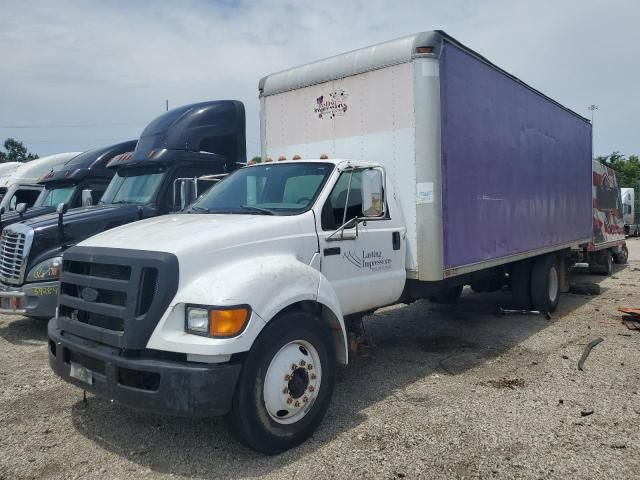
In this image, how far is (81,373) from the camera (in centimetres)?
378

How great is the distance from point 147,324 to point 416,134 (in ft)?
10.4

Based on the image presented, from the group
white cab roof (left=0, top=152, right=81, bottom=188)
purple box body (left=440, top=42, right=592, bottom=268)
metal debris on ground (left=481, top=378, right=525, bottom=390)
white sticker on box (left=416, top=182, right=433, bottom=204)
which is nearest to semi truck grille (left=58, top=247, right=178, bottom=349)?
white sticker on box (left=416, top=182, right=433, bottom=204)

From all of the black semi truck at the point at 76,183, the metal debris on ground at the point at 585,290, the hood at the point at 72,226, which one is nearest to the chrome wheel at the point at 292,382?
the hood at the point at 72,226

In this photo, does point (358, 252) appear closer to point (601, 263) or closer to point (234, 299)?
point (234, 299)

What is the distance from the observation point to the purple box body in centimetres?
564

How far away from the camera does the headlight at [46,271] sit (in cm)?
705

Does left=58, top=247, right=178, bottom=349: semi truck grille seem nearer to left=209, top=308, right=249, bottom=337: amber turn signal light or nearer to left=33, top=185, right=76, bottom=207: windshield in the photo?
left=209, top=308, right=249, bottom=337: amber turn signal light

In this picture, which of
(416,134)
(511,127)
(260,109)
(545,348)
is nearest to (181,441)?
(416,134)

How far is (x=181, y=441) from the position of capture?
4.08 meters

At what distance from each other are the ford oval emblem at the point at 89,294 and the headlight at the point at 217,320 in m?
0.81

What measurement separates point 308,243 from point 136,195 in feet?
15.9

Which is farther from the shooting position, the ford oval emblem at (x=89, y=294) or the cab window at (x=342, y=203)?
the cab window at (x=342, y=203)

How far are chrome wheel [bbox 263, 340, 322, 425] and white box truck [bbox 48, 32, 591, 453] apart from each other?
1 cm

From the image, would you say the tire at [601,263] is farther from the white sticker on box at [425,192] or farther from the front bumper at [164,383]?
the front bumper at [164,383]
